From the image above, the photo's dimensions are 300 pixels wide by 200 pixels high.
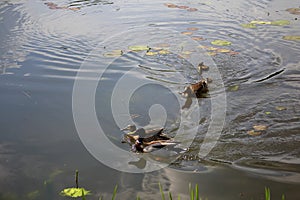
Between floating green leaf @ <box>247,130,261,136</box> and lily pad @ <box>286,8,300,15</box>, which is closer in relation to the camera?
floating green leaf @ <box>247,130,261,136</box>

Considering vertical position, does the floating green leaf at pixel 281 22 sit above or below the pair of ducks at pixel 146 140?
above

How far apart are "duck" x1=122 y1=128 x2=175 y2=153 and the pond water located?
87mm

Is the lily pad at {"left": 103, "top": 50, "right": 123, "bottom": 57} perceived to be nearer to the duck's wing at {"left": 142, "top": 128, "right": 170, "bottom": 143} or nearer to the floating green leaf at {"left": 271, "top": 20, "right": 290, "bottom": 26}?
the duck's wing at {"left": 142, "top": 128, "right": 170, "bottom": 143}

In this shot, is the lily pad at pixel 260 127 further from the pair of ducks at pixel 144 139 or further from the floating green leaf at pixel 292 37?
the floating green leaf at pixel 292 37

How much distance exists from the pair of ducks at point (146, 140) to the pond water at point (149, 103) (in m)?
0.09

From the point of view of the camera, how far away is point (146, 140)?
3.01 m

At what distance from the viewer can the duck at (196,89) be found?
396 centimetres

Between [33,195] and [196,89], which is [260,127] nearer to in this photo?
[196,89]

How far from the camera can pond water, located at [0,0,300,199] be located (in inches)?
102

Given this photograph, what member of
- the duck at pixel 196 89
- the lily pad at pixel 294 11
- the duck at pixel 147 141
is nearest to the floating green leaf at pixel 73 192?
the duck at pixel 147 141

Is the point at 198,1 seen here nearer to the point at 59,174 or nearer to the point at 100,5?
the point at 100,5

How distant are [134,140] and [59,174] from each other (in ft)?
2.20

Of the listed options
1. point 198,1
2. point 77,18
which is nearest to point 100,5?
point 77,18

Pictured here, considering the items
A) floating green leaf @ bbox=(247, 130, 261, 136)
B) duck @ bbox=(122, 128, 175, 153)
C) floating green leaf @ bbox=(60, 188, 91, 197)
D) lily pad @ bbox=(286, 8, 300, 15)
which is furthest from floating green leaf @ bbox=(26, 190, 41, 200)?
lily pad @ bbox=(286, 8, 300, 15)
